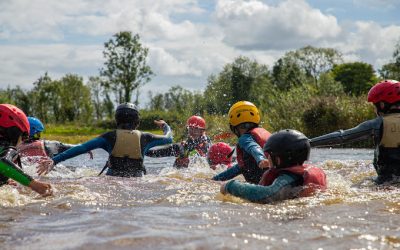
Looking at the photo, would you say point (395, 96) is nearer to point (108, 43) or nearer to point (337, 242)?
point (337, 242)

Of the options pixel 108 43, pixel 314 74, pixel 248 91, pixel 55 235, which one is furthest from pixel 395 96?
pixel 314 74

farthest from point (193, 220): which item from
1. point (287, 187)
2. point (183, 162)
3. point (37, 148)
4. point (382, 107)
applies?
point (183, 162)

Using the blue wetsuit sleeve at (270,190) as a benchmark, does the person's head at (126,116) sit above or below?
above

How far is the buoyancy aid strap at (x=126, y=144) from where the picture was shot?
912cm

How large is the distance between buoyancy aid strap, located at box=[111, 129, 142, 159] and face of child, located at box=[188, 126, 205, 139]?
9.69 feet

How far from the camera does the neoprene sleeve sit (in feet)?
19.5

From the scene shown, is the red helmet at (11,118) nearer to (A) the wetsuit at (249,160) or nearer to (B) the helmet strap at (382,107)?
(A) the wetsuit at (249,160)

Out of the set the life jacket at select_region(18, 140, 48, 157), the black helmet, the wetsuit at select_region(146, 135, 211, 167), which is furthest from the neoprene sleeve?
the wetsuit at select_region(146, 135, 211, 167)

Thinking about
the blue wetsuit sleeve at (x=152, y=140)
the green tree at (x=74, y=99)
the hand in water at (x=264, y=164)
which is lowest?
A: the hand in water at (x=264, y=164)

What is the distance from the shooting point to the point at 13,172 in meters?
5.96

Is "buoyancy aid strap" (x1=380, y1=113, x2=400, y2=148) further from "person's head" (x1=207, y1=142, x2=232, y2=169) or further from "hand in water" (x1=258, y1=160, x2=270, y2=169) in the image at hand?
"person's head" (x1=207, y1=142, x2=232, y2=169)

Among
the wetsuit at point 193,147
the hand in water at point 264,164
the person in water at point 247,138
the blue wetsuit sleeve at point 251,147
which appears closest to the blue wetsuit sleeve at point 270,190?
the hand in water at point 264,164

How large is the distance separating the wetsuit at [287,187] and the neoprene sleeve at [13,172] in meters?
2.28

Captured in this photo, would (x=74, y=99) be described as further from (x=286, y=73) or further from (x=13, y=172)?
(x=13, y=172)
